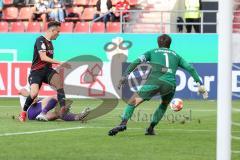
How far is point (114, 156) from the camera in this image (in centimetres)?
1167

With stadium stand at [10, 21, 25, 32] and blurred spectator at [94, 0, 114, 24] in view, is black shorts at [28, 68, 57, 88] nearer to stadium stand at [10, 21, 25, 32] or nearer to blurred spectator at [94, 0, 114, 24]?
blurred spectator at [94, 0, 114, 24]

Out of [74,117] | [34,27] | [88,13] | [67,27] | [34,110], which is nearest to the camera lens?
[74,117]

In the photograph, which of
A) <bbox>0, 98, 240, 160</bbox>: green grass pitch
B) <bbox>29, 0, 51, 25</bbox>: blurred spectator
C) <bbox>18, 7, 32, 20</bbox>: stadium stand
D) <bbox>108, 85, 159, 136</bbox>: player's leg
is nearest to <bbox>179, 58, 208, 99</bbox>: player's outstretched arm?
<bbox>108, 85, 159, 136</bbox>: player's leg

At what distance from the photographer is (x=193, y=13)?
1162 inches

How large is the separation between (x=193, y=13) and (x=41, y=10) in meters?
5.75

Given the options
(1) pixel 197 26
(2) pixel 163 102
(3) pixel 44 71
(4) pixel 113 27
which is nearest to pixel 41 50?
(3) pixel 44 71

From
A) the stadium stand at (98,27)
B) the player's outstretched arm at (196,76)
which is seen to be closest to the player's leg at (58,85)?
the player's outstretched arm at (196,76)

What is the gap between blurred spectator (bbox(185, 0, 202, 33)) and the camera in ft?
96.3

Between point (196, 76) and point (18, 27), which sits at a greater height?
point (196, 76)

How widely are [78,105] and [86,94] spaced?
2286mm

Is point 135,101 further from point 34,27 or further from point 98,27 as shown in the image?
point 34,27

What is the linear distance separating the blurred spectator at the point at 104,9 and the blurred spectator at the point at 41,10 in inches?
70.9

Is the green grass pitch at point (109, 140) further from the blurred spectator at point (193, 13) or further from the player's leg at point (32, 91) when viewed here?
the blurred spectator at point (193, 13)

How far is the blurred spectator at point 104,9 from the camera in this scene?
1178 inches
